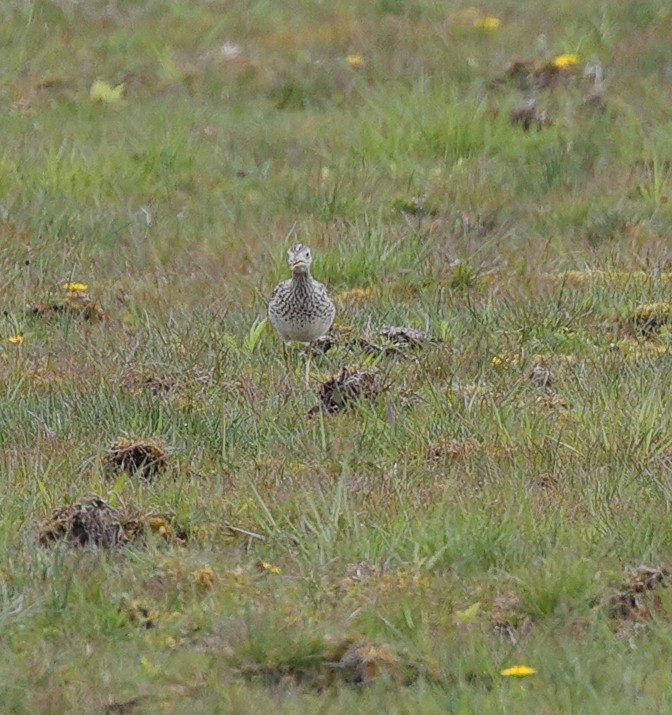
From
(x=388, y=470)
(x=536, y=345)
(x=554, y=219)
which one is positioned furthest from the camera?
(x=554, y=219)

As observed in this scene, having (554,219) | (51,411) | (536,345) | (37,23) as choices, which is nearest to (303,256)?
(536,345)

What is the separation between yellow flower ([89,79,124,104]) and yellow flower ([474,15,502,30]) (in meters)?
2.88

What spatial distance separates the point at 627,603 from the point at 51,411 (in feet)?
8.45

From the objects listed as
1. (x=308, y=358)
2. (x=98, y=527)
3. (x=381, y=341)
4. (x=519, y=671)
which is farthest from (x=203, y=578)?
(x=381, y=341)

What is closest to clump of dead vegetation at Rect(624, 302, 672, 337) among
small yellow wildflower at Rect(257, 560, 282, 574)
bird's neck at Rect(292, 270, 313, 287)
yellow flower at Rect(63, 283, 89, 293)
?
bird's neck at Rect(292, 270, 313, 287)

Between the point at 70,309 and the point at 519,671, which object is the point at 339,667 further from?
the point at 70,309

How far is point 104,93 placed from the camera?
11.5 meters

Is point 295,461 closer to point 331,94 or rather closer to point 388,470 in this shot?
point 388,470

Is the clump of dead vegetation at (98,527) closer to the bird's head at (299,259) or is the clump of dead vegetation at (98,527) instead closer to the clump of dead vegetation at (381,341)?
the clump of dead vegetation at (381,341)

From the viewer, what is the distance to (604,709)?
364cm

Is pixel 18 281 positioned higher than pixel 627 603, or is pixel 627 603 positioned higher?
pixel 627 603

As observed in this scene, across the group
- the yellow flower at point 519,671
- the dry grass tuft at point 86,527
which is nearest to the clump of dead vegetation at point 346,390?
the dry grass tuft at point 86,527

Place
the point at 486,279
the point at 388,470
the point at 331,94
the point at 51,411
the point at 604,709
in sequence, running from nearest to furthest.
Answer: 1. the point at 604,709
2. the point at 388,470
3. the point at 51,411
4. the point at 486,279
5. the point at 331,94

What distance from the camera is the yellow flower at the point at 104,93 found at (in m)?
11.5
